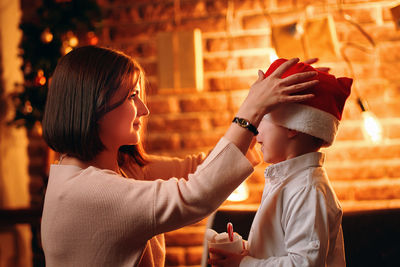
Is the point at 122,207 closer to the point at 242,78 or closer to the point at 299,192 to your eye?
the point at 299,192

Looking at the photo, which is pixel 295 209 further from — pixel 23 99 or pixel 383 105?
pixel 23 99

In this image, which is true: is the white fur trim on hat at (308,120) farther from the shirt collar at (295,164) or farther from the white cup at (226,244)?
the white cup at (226,244)

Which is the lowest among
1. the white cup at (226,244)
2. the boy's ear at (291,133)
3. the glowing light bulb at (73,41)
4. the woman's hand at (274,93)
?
the white cup at (226,244)

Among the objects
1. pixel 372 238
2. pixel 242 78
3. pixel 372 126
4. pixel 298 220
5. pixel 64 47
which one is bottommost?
pixel 372 238

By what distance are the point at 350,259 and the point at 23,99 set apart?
70.5 inches

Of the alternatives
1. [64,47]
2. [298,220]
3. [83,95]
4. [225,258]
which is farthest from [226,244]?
[64,47]

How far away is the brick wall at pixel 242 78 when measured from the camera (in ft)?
6.15

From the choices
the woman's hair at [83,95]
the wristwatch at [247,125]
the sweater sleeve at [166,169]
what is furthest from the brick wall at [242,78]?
the wristwatch at [247,125]

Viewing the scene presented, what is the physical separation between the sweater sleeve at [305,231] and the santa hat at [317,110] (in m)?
0.16

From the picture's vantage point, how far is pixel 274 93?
0.86 m

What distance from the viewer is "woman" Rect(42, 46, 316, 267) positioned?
2.86 ft

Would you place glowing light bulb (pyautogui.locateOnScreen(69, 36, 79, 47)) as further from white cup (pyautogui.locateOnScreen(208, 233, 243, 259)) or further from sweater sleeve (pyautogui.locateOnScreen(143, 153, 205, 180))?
white cup (pyautogui.locateOnScreen(208, 233, 243, 259))

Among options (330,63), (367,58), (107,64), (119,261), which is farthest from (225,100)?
(119,261)

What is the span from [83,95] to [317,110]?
2.05 feet
